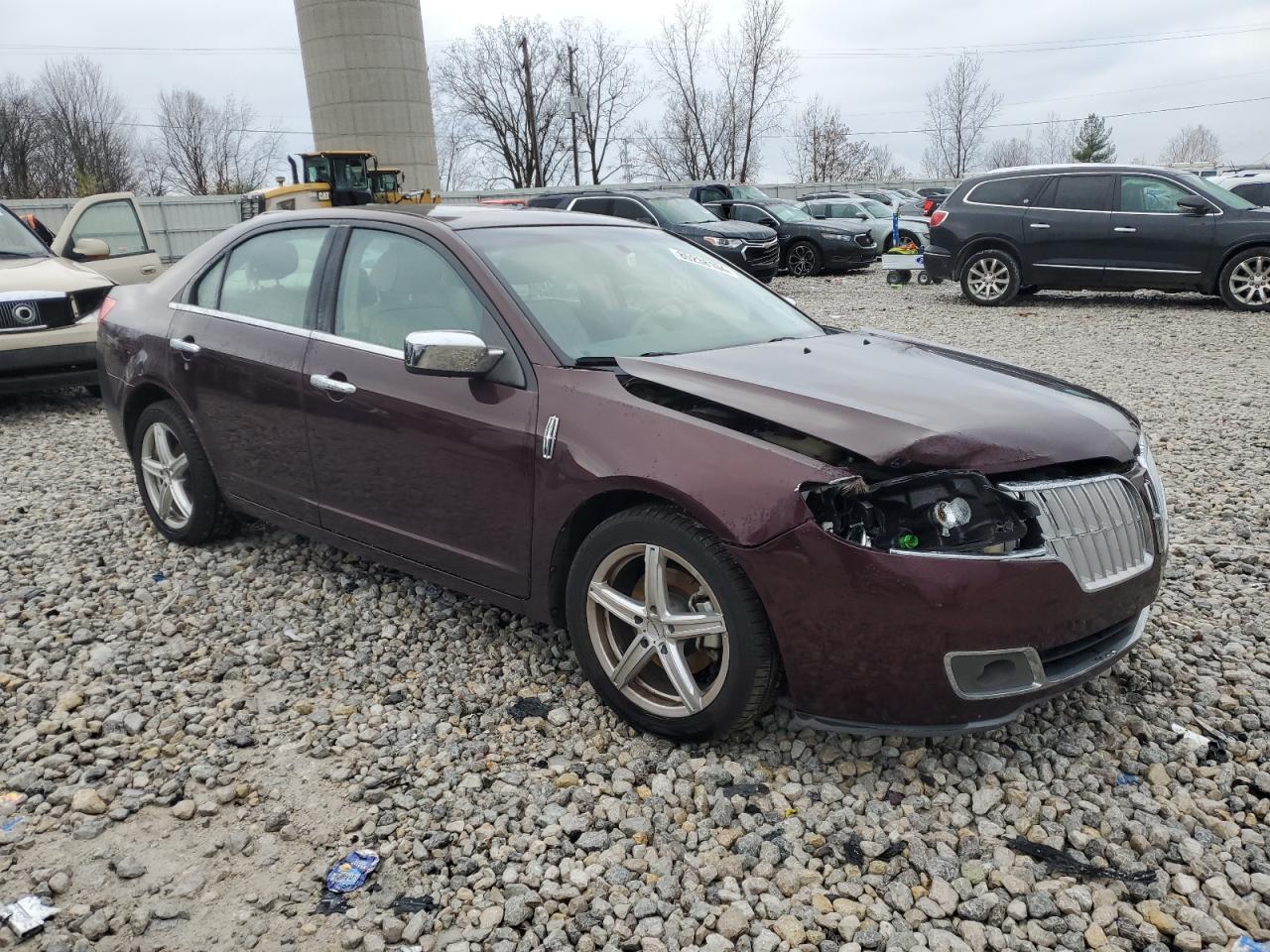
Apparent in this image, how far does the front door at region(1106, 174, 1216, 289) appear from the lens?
12844mm

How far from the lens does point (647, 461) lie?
2959 mm

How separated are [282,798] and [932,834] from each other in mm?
1848

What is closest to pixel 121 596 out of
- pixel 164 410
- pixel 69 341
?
pixel 164 410

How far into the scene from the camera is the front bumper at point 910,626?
262 cm

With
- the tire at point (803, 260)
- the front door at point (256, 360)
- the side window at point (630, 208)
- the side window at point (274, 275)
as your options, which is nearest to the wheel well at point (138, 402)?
the front door at point (256, 360)

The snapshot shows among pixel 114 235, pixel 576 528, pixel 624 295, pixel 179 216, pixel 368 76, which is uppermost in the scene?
pixel 368 76

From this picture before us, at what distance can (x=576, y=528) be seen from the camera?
10.7ft

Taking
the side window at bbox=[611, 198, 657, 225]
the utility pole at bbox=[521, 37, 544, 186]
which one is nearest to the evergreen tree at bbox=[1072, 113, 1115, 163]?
the utility pole at bbox=[521, 37, 544, 186]

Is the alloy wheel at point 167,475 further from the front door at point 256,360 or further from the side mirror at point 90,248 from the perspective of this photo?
the side mirror at point 90,248

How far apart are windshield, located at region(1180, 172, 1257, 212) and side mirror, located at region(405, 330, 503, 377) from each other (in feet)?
41.2

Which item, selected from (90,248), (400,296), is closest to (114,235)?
(90,248)

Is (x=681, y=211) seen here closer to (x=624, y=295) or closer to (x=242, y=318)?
(x=242, y=318)

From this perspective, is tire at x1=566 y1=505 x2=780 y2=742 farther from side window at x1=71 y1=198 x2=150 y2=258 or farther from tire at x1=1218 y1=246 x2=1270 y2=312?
tire at x1=1218 y1=246 x2=1270 y2=312

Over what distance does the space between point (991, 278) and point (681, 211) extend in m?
6.64
